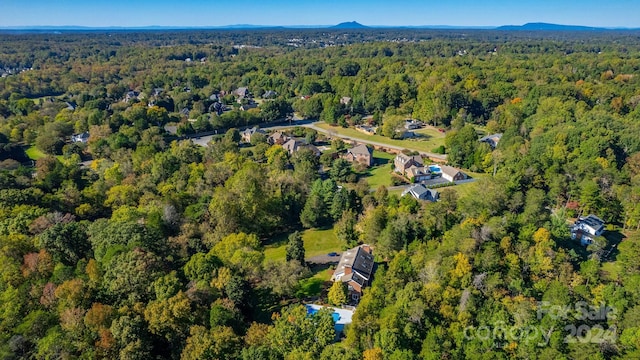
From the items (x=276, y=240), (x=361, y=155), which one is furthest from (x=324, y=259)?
(x=361, y=155)

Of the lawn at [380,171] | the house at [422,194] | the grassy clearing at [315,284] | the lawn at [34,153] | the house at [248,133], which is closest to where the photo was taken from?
the grassy clearing at [315,284]

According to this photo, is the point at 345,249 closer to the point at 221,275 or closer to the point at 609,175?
the point at 221,275

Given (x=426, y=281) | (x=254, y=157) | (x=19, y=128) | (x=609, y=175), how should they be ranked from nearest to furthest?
1. (x=426, y=281)
2. (x=609, y=175)
3. (x=254, y=157)
4. (x=19, y=128)

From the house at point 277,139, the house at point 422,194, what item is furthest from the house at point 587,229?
the house at point 277,139

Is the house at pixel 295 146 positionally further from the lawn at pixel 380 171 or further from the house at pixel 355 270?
the house at pixel 355 270

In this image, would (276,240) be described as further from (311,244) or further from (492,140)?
(492,140)

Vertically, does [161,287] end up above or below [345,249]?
above

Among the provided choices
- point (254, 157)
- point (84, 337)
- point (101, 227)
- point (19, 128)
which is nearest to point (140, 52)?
point (19, 128)
